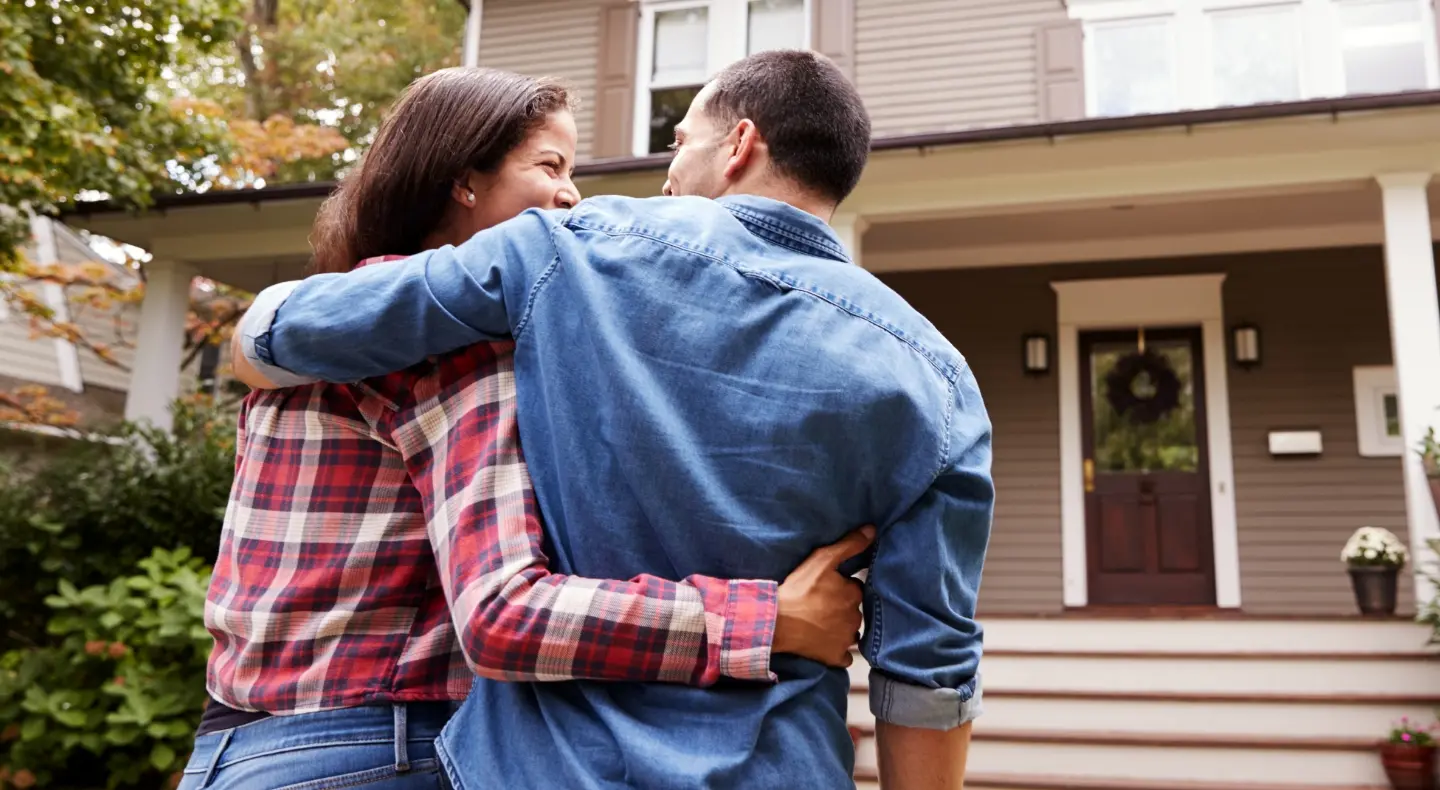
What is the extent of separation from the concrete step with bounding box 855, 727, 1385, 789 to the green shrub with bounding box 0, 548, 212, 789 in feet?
10.7

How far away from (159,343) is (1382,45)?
964 cm

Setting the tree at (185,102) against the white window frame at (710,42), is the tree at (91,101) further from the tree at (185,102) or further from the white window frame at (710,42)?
the white window frame at (710,42)

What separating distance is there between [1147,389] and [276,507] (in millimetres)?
8144

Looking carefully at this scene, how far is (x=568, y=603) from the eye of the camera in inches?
38.1

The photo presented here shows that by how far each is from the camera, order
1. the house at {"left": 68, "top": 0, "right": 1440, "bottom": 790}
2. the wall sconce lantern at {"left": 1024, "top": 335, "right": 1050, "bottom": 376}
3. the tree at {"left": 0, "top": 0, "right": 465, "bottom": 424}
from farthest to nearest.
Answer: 1. the wall sconce lantern at {"left": 1024, "top": 335, "right": 1050, "bottom": 376}
2. the tree at {"left": 0, "top": 0, "right": 465, "bottom": 424}
3. the house at {"left": 68, "top": 0, "right": 1440, "bottom": 790}

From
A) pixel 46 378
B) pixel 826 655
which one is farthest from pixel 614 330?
pixel 46 378

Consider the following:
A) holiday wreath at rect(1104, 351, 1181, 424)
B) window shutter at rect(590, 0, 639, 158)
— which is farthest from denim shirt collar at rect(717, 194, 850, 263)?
window shutter at rect(590, 0, 639, 158)

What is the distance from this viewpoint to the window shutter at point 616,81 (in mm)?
9281

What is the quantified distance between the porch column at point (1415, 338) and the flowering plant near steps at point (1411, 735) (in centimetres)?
82

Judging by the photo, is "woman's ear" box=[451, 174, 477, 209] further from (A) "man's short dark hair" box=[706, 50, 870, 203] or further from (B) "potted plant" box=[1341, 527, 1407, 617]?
(B) "potted plant" box=[1341, 527, 1407, 617]

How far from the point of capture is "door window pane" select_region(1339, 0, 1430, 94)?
26.0 ft

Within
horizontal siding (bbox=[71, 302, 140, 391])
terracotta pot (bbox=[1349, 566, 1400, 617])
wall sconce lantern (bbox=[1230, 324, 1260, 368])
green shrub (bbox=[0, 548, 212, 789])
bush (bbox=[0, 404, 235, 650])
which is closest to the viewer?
green shrub (bbox=[0, 548, 212, 789])

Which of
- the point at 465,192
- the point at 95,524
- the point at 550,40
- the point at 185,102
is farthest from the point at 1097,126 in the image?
the point at 185,102

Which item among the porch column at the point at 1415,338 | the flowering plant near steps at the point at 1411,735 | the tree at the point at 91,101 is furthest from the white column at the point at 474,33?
the flowering plant near steps at the point at 1411,735
